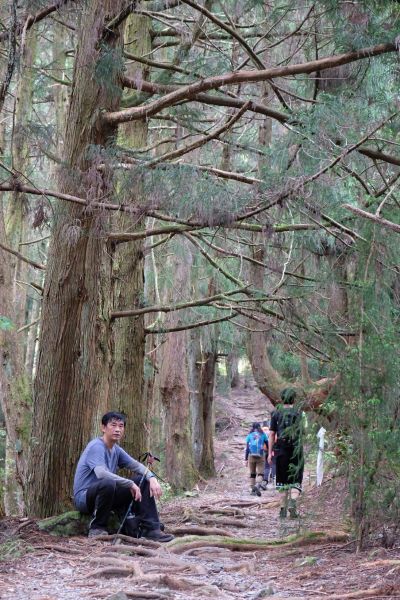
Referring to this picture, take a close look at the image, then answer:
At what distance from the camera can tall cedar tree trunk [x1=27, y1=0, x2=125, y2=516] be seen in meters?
7.21

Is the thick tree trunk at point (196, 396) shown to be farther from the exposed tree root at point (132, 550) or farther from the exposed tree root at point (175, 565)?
the exposed tree root at point (175, 565)

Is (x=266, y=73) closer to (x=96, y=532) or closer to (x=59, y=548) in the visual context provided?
(x=59, y=548)

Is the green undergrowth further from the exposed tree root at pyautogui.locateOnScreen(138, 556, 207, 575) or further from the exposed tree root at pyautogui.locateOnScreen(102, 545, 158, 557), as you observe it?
the exposed tree root at pyautogui.locateOnScreen(138, 556, 207, 575)

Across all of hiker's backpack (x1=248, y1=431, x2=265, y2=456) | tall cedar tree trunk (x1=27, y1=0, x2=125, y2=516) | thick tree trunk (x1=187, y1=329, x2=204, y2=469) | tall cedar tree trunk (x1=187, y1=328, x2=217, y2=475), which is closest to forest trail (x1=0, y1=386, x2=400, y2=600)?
tall cedar tree trunk (x1=27, y1=0, x2=125, y2=516)

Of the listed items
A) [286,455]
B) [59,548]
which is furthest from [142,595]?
[286,455]

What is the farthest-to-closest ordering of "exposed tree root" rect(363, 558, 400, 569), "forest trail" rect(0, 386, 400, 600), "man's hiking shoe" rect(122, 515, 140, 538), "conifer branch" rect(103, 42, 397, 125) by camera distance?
1. "man's hiking shoe" rect(122, 515, 140, 538)
2. "conifer branch" rect(103, 42, 397, 125)
3. "exposed tree root" rect(363, 558, 400, 569)
4. "forest trail" rect(0, 386, 400, 600)

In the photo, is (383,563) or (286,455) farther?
(286,455)

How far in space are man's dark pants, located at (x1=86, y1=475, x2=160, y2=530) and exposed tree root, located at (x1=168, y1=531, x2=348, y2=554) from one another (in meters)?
0.45

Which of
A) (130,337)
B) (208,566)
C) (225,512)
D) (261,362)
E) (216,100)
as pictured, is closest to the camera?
(208,566)

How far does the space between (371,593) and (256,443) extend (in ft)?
34.4

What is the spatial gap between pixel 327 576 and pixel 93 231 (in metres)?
3.29

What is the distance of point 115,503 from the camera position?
23.4ft

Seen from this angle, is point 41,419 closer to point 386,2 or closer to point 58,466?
point 58,466

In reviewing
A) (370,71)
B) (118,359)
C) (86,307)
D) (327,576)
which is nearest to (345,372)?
(327,576)
